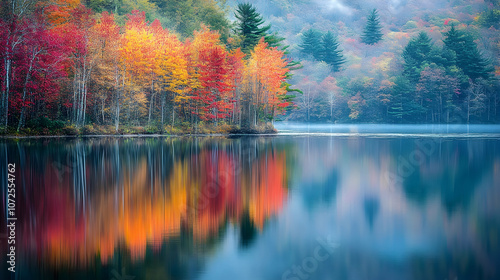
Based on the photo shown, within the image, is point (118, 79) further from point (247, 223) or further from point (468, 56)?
point (468, 56)

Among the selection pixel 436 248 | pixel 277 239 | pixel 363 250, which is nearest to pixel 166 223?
pixel 277 239

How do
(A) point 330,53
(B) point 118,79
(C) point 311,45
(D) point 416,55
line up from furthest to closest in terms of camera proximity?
(C) point 311,45
(A) point 330,53
(D) point 416,55
(B) point 118,79

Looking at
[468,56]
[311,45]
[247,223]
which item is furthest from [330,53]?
[247,223]

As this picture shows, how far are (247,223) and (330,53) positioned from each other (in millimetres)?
85131

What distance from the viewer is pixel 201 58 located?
127 ft

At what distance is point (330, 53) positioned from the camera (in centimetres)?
8919

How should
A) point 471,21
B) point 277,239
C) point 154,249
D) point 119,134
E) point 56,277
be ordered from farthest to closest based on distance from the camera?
point 471,21
point 119,134
point 277,239
point 154,249
point 56,277

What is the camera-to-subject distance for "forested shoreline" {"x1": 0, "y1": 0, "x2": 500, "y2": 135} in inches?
1185

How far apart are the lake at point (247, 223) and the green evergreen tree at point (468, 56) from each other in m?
65.4

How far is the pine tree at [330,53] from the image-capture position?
8900cm

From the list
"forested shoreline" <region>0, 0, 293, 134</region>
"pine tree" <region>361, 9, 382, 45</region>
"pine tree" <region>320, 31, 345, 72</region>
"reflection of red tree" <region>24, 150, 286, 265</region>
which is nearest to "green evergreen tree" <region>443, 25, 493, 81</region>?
"pine tree" <region>320, 31, 345, 72</region>

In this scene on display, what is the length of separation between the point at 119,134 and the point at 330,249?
104 feet

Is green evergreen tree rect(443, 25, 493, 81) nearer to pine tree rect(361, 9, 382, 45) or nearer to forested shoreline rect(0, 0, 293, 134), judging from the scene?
pine tree rect(361, 9, 382, 45)

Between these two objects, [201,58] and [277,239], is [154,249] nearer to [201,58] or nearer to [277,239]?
[277,239]
